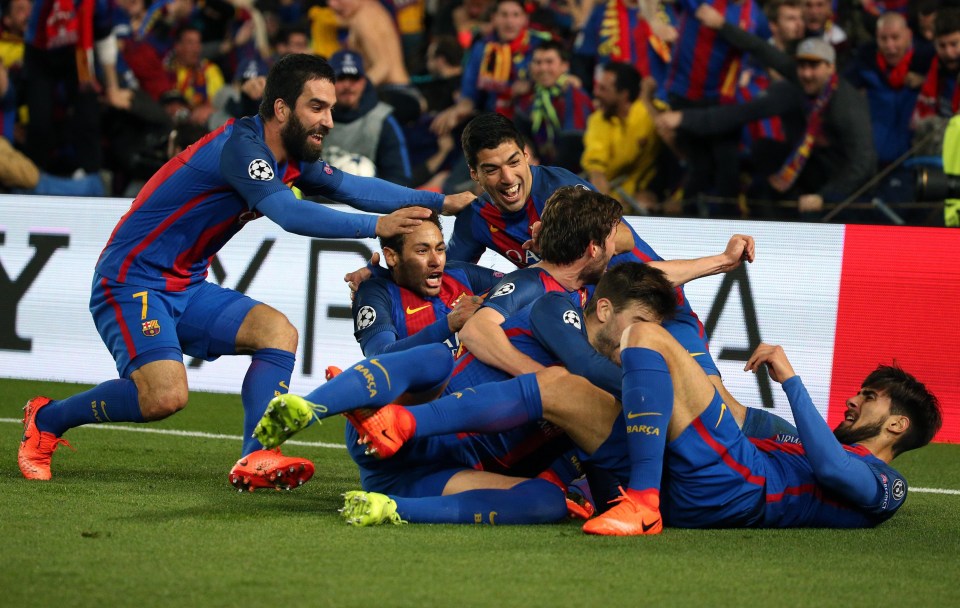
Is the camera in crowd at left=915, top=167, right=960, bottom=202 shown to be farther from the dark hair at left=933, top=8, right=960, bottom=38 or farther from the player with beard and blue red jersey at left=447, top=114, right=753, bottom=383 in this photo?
the player with beard and blue red jersey at left=447, top=114, right=753, bottom=383

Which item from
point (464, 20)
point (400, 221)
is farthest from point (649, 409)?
point (464, 20)

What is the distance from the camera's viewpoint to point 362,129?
36.1 feet

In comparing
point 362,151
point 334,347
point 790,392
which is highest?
point 362,151

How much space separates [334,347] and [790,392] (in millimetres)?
4761

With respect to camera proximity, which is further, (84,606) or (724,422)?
(724,422)

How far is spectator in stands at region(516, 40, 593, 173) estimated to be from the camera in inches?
473

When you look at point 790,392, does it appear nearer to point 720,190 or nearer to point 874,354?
point 874,354

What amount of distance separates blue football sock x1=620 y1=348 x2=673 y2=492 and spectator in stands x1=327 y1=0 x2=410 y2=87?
8.21 meters

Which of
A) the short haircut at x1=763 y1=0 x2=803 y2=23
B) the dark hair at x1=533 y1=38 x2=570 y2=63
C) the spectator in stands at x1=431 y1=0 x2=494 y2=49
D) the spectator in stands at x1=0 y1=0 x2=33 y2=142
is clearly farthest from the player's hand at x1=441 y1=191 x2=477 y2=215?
the spectator in stands at x1=0 y1=0 x2=33 y2=142

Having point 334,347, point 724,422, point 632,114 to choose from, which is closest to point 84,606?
point 724,422

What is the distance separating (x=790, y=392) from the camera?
5117mm

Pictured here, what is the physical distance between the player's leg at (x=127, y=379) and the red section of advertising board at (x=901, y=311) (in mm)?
4261

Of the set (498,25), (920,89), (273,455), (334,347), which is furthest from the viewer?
(498,25)

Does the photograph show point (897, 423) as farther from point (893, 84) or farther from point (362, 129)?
point (362, 129)
